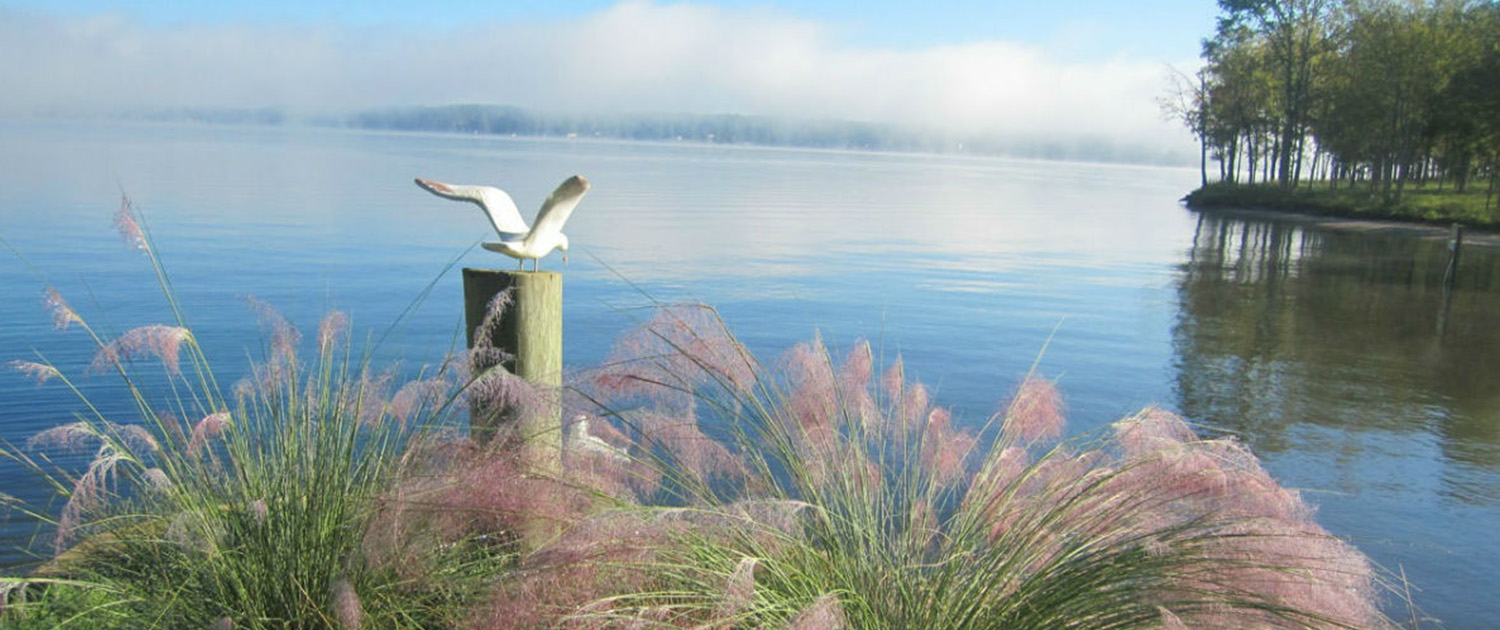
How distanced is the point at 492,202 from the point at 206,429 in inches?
58.0

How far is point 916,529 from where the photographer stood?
3129mm

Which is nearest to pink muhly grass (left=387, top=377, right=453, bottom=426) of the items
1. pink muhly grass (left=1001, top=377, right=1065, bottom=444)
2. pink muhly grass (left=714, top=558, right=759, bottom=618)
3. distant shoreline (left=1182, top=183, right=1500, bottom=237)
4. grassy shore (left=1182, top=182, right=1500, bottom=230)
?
pink muhly grass (left=714, top=558, right=759, bottom=618)

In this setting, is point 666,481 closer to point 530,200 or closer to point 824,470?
point 824,470

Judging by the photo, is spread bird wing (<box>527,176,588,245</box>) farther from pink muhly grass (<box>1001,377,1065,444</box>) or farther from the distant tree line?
the distant tree line

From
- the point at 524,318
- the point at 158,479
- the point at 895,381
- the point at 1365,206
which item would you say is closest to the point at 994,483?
the point at 895,381

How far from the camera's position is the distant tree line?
41.4 metres

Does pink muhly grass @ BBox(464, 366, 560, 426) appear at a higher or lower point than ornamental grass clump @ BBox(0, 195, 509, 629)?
higher

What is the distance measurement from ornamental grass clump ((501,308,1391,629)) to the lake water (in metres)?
0.38

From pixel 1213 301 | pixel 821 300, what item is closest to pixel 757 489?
pixel 821 300

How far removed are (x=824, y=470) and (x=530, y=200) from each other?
28.8 metres

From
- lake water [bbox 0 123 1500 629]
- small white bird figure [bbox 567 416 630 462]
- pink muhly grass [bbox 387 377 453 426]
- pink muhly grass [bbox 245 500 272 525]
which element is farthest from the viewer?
lake water [bbox 0 123 1500 629]

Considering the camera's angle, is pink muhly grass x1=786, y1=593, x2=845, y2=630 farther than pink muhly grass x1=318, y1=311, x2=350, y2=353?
No

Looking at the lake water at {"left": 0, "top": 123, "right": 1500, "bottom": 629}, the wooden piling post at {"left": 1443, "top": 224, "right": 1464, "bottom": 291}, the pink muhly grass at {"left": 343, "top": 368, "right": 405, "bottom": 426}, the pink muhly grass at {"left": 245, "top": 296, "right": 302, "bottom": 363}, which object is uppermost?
the pink muhly grass at {"left": 245, "top": 296, "right": 302, "bottom": 363}

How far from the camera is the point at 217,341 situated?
11.0m
